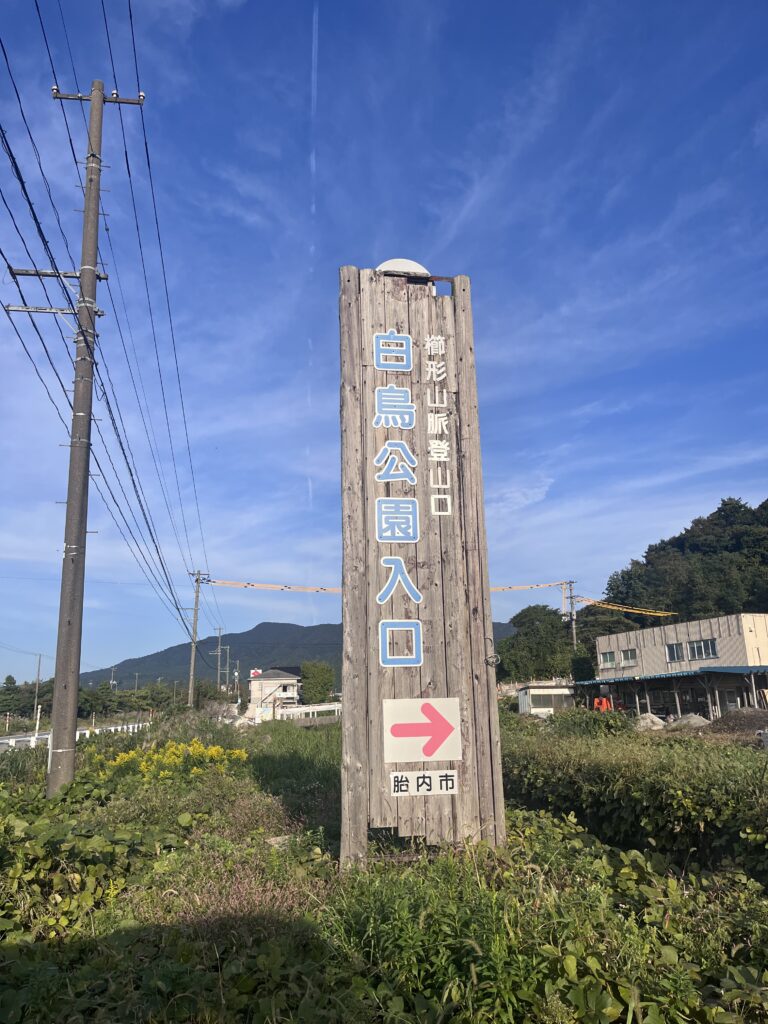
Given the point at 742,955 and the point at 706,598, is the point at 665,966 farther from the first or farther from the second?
the point at 706,598

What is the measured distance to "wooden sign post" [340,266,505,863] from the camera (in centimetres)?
529

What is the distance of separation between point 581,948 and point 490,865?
5.47 feet

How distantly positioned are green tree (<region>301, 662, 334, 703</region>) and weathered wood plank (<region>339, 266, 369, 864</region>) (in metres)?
71.8

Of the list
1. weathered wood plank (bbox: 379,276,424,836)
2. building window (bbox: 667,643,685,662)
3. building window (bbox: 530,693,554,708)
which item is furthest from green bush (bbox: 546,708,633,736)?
building window (bbox: 667,643,685,662)

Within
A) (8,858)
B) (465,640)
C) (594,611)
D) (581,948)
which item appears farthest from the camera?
(594,611)

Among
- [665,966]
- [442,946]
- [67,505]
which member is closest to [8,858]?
[442,946]

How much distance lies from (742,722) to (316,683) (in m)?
61.0

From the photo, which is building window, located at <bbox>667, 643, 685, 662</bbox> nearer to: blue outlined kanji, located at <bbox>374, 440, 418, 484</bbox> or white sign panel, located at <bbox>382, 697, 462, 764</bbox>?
white sign panel, located at <bbox>382, 697, 462, 764</bbox>

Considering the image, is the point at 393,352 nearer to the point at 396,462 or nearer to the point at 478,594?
the point at 396,462

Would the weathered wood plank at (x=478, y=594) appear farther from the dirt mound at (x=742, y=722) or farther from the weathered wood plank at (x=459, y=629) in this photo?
the dirt mound at (x=742, y=722)

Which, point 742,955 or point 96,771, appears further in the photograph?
point 96,771

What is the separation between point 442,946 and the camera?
10.8 feet

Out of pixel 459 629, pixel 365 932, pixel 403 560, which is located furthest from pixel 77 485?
pixel 365 932

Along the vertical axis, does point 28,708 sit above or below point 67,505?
below
